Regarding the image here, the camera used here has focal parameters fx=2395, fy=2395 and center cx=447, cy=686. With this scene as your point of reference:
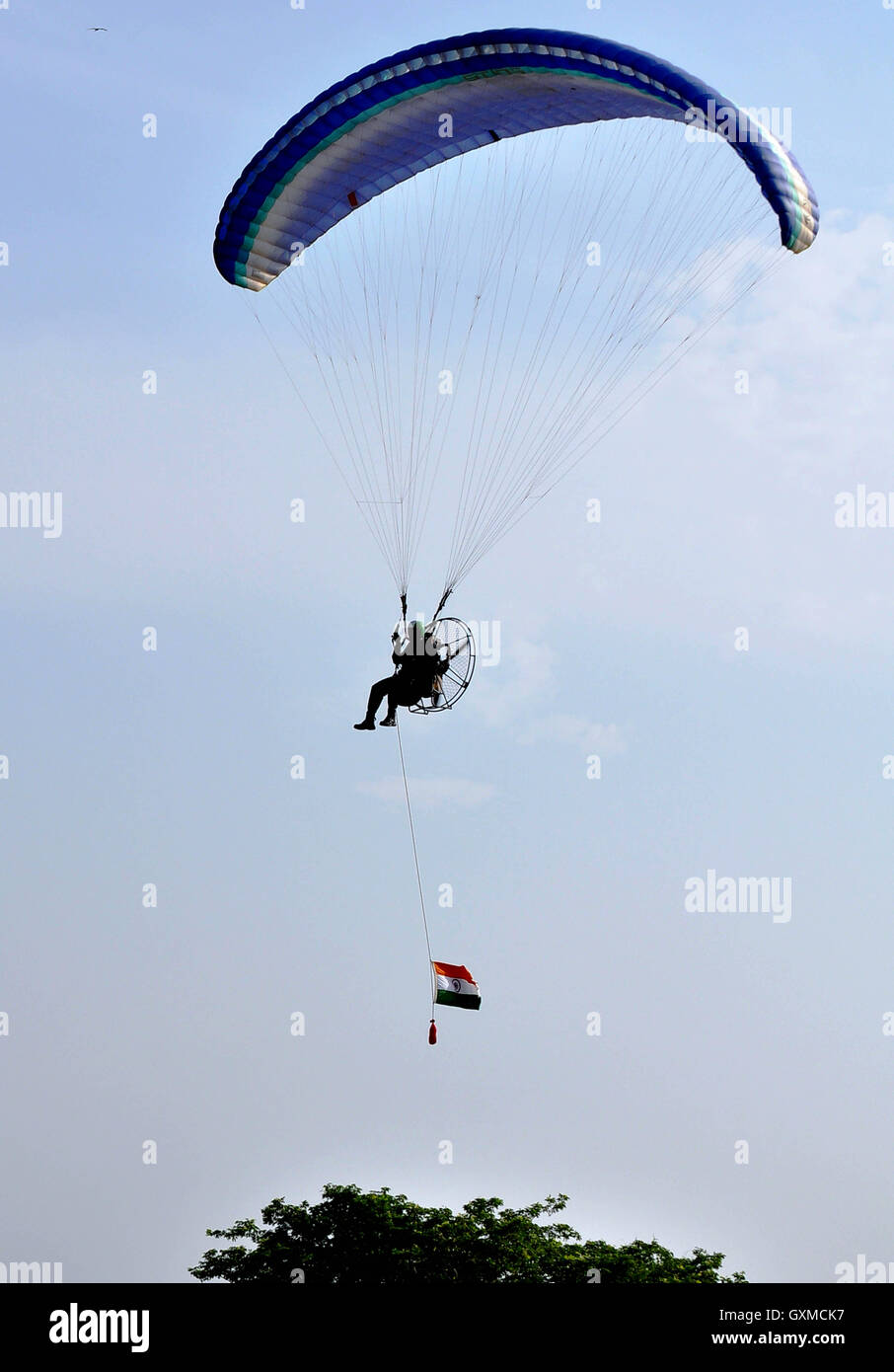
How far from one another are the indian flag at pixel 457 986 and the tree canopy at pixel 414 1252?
9930mm

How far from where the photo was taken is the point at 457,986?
113 ft

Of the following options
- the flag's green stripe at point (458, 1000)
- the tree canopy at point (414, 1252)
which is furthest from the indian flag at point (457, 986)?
the tree canopy at point (414, 1252)

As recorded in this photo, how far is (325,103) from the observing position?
32.8 meters

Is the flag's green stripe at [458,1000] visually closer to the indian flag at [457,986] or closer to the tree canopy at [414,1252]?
the indian flag at [457,986]

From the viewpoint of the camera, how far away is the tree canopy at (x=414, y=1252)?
141ft

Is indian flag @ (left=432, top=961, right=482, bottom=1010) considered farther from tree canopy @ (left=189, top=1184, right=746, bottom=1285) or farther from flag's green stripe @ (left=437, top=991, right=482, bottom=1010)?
tree canopy @ (left=189, top=1184, right=746, bottom=1285)

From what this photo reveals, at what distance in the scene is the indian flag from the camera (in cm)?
3428

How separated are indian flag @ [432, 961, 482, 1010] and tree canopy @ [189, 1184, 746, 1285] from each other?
9.93 metres
